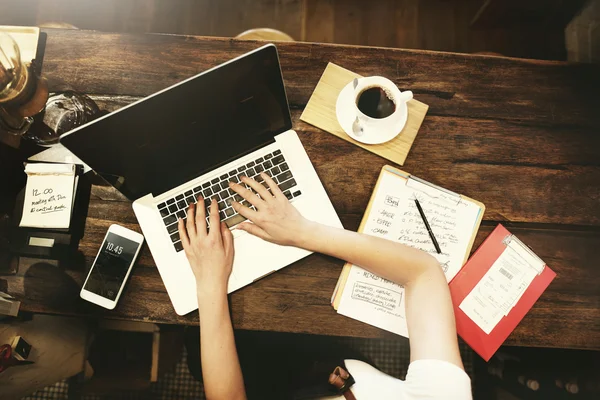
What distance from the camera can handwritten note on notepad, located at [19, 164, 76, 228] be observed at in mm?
967

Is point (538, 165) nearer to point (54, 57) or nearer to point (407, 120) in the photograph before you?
point (407, 120)

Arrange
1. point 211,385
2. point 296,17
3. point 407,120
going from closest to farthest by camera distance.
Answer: point 211,385 → point 407,120 → point 296,17

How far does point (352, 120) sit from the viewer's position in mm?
1052

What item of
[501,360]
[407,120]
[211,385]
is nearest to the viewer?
[211,385]

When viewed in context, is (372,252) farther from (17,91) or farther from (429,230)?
(17,91)

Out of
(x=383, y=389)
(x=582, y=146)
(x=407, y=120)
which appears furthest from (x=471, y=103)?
(x=383, y=389)

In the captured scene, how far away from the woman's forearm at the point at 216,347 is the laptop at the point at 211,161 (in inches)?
2.1

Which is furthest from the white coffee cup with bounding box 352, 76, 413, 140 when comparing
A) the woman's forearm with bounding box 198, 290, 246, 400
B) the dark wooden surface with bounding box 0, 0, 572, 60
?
the dark wooden surface with bounding box 0, 0, 572, 60

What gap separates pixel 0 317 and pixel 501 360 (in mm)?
1726

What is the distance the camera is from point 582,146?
1.06 meters

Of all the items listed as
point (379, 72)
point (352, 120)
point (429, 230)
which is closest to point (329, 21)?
point (379, 72)

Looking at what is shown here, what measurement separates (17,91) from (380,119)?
90cm

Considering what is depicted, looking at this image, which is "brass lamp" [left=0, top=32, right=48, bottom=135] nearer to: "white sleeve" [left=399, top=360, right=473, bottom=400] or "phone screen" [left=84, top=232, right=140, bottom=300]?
"phone screen" [left=84, top=232, right=140, bottom=300]

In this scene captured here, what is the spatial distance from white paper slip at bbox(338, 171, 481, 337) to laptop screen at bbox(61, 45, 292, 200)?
1.13 feet
